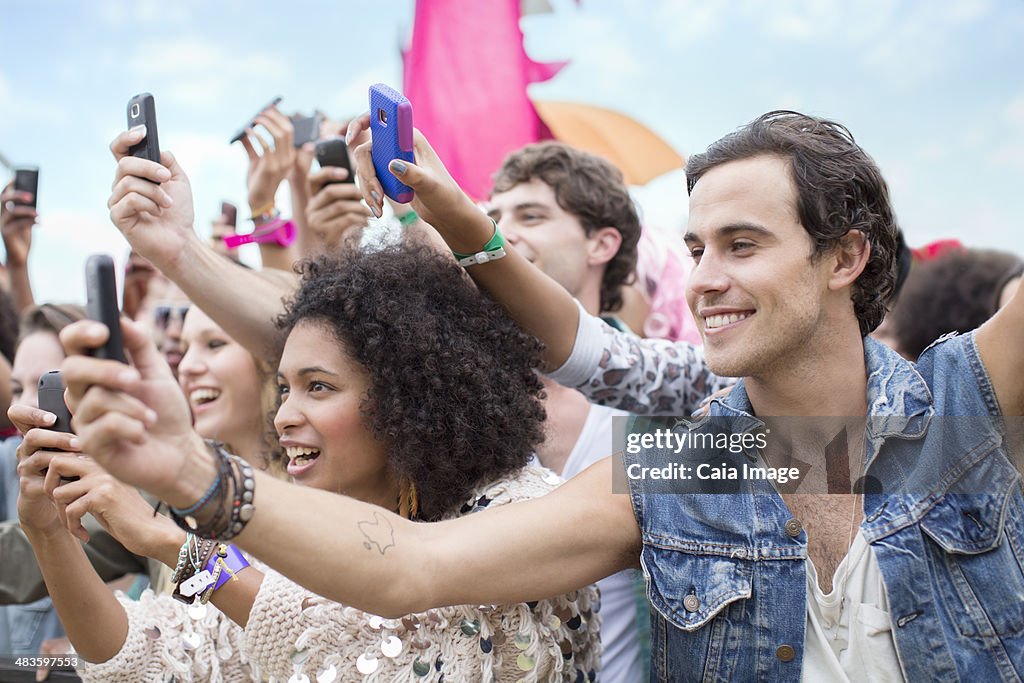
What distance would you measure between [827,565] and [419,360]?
3.25 feet

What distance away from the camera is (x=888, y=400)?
2.06 metres

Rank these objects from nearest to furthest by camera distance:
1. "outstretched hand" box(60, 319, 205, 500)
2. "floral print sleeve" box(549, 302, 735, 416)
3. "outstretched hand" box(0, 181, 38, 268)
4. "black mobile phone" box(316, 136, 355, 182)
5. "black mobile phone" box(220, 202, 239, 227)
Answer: "outstretched hand" box(60, 319, 205, 500), "floral print sleeve" box(549, 302, 735, 416), "black mobile phone" box(316, 136, 355, 182), "outstretched hand" box(0, 181, 38, 268), "black mobile phone" box(220, 202, 239, 227)

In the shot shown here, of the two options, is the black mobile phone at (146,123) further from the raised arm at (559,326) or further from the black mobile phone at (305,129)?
the black mobile phone at (305,129)

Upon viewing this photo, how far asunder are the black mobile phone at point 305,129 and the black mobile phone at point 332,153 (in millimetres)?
585

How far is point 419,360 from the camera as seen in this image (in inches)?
85.6

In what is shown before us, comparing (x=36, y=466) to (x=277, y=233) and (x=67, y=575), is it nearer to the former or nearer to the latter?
(x=67, y=575)

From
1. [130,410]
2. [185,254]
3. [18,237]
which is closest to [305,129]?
[185,254]

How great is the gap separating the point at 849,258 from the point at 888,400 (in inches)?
13.6

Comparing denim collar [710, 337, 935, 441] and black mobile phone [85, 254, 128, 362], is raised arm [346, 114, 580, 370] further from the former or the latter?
black mobile phone [85, 254, 128, 362]

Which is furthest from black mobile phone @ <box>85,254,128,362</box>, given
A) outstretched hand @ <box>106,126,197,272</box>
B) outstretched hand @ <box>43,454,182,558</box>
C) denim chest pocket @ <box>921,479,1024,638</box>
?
denim chest pocket @ <box>921,479,1024,638</box>

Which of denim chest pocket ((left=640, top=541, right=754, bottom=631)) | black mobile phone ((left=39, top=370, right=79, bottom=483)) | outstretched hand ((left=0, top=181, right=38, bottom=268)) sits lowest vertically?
denim chest pocket ((left=640, top=541, right=754, bottom=631))

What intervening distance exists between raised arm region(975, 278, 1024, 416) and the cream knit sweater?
990 millimetres

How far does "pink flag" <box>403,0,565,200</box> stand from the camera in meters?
4.92

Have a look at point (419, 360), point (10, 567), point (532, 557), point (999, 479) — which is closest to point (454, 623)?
point (532, 557)
